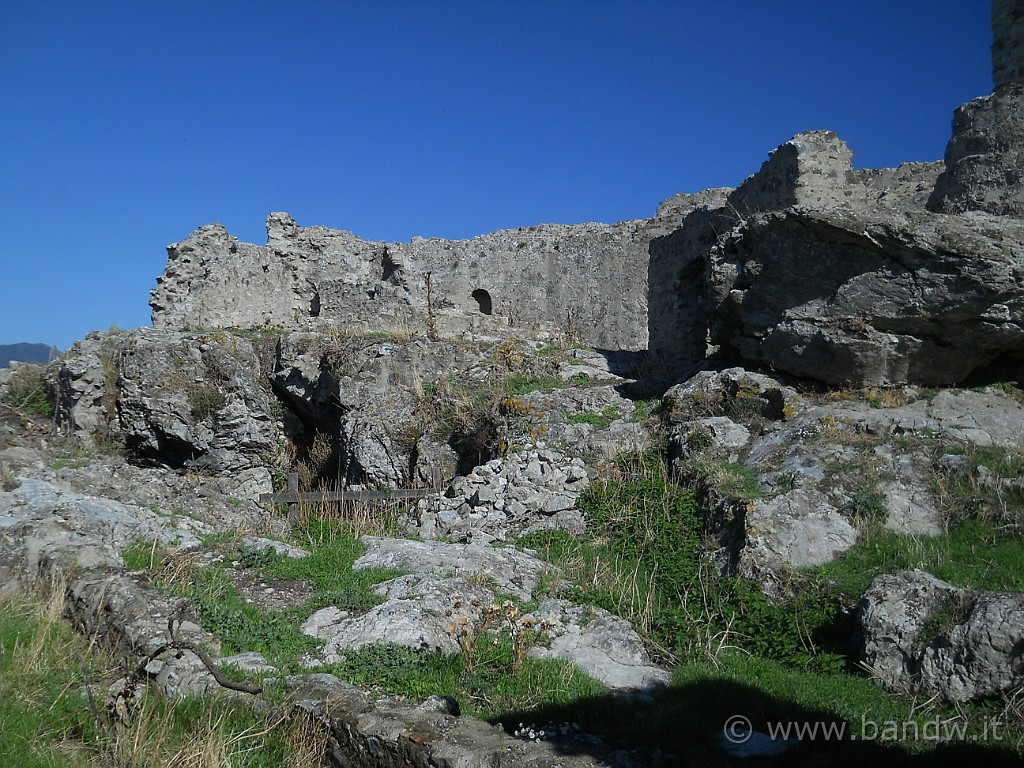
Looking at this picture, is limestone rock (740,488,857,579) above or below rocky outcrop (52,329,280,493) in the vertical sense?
below

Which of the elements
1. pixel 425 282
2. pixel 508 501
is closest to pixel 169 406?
pixel 508 501

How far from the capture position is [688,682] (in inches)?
219

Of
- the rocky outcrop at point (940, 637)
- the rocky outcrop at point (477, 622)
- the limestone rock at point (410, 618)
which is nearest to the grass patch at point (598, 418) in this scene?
the rocky outcrop at point (477, 622)

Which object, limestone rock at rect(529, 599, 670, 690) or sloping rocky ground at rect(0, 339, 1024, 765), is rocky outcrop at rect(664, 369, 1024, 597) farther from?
limestone rock at rect(529, 599, 670, 690)

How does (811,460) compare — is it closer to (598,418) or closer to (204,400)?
(598,418)

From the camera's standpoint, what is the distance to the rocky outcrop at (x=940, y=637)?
4.95 metres

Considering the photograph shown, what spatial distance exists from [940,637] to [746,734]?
172 cm

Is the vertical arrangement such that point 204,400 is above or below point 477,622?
above

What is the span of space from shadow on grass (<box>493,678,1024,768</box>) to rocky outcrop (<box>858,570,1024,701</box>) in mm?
427

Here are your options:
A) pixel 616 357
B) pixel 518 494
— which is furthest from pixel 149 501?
pixel 616 357

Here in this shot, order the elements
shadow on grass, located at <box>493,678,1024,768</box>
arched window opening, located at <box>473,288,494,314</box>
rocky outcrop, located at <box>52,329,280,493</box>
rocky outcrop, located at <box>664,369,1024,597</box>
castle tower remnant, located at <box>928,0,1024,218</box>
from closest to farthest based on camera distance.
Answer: shadow on grass, located at <box>493,678,1024,768</box>
rocky outcrop, located at <box>664,369,1024,597</box>
castle tower remnant, located at <box>928,0,1024,218</box>
rocky outcrop, located at <box>52,329,280,493</box>
arched window opening, located at <box>473,288,494,314</box>

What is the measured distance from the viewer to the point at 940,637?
5.30 m

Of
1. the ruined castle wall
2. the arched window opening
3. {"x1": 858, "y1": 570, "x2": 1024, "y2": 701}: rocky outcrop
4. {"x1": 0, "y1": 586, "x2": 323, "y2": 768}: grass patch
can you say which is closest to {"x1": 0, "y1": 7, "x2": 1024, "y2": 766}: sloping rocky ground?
{"x1": 858, "y1": 570, "x2": 1024, "y2": 701}: rocky outcrop

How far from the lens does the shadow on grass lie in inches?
168
